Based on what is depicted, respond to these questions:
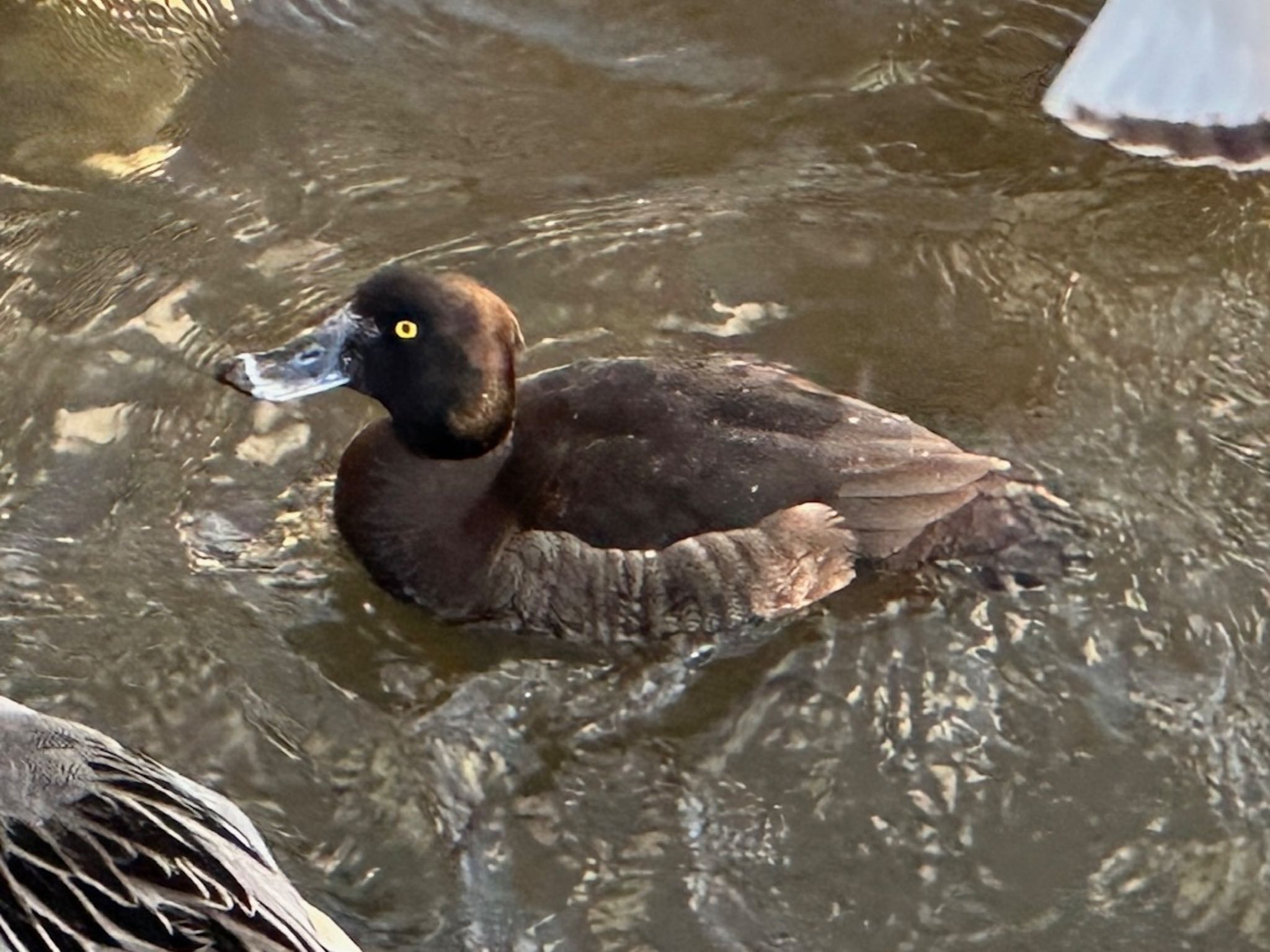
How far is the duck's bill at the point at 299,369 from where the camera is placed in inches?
177

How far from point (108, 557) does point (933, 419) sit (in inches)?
82.1

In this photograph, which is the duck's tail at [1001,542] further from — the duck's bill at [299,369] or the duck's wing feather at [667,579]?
the duck's bill at [299,369]

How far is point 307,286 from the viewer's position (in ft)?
17.4

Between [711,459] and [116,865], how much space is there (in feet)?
5.16

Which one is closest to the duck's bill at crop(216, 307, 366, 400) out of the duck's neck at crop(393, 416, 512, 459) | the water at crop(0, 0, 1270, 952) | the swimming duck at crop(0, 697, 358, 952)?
the duck's neck at crop(393, 416, 512, 459)

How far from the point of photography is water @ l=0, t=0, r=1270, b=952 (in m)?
4.12

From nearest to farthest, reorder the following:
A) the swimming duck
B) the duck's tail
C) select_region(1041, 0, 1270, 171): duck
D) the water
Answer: the swimming duck → the water → the duck's tail → select_region(1041, 0, 1270, 171): duck

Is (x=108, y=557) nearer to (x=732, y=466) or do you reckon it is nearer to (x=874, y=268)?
(x=732, y=466)

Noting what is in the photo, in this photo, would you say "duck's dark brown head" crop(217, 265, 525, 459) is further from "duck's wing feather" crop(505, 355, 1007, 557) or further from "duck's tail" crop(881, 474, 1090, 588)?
"duck's tail" crop(881, 474, 1090, 588)

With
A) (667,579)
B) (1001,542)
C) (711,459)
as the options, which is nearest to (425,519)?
(667,579)

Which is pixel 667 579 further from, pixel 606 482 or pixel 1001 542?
pixel 1001 542

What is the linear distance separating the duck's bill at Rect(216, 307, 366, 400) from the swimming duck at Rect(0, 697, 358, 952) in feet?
3.47

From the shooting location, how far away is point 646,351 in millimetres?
5129

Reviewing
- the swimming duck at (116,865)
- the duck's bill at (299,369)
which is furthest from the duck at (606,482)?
the swimming duck at (116,865)
